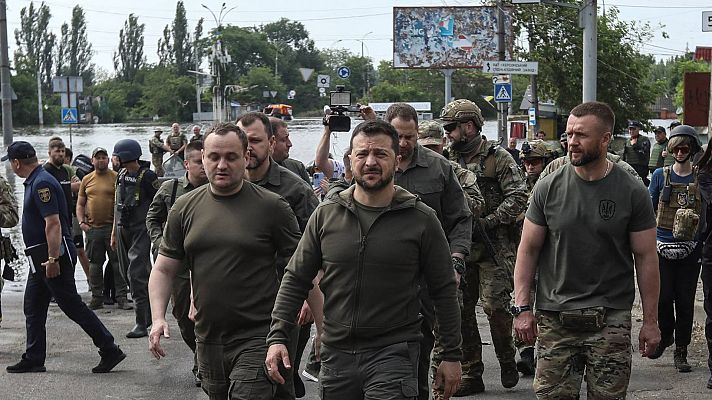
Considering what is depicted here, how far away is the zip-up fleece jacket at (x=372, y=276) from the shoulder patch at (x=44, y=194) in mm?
4515

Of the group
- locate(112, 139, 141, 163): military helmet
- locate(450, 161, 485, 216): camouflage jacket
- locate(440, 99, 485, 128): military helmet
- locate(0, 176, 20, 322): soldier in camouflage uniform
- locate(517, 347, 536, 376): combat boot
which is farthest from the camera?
locate(112, 139, 141, 163): military helmet

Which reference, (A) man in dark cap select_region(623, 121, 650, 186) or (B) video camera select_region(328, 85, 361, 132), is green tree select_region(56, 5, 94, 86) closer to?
(A) man in dark cap select_region(623, 121, 650, 186)

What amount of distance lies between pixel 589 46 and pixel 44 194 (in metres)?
12.9

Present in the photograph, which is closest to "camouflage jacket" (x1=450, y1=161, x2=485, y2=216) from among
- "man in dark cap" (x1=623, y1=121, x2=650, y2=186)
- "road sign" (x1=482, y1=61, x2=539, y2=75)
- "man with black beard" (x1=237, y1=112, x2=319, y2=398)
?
"man with black beard" (x1=237, y1=112, x2=319, y2=398)

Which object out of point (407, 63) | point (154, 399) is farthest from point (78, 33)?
point (154, 399)

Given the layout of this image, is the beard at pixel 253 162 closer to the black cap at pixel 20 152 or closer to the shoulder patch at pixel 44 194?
the shoulder patch at pixel 44 194

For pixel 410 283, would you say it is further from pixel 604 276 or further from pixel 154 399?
pixel 154 399

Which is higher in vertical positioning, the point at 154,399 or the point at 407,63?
the point at 407,63

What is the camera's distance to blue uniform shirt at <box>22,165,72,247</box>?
9.46 m

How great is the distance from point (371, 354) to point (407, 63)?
163 feet

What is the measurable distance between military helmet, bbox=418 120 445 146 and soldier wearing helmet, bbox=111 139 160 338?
447cm

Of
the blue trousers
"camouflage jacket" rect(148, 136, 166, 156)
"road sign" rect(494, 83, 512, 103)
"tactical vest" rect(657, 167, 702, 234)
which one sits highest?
"road sign" rect(494, 83, 512, 103)

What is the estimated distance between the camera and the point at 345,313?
Answer: 211 inches

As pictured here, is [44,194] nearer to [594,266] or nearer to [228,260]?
[228,260]
